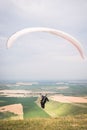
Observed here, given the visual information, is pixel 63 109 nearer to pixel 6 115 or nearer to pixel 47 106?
pixel 47 106

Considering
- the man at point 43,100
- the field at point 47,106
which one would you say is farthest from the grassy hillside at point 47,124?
the man at point 43,100

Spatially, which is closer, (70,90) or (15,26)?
(15,26)

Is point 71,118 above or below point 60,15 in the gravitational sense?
below

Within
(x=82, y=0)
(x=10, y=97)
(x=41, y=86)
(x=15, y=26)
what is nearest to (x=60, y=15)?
(x=82, y=0)

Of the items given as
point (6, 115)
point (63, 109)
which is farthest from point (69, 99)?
point (6, 115)

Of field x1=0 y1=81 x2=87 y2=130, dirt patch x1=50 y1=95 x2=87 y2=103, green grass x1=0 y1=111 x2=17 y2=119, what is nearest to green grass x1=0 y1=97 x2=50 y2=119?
field x1=0 y1=81 x2=87 y2=130

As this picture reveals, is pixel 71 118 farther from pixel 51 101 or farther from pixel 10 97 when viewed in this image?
pixel 10 97

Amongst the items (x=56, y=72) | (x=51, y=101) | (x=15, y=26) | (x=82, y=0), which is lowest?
(x=51, y=101)

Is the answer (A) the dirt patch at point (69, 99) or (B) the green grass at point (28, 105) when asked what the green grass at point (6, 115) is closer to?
(B) the green grass at point (28, 105)
